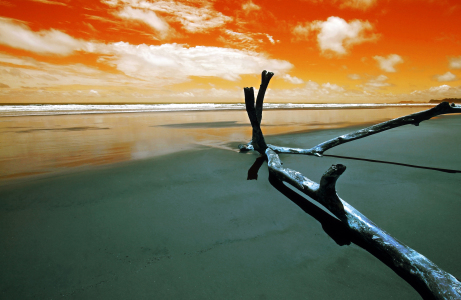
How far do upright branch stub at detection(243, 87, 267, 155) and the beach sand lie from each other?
1.69m

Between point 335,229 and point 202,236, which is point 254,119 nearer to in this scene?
point 335,229

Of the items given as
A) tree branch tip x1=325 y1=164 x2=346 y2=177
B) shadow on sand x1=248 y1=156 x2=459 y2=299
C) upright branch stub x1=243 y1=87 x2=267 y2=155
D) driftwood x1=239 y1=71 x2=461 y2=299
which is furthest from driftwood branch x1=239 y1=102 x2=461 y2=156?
tree branch tip x1=325 y1=164 x2=346 y2=177

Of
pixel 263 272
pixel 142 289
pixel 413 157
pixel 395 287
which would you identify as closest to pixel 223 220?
pixel 263 272

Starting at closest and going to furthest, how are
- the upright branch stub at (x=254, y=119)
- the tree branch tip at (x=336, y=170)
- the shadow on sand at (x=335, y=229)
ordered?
the shadow on sand at (x=335, y=229) → the tree branch tip at (x=336, y=170) → the upright branch stub at (x=254, y=119)

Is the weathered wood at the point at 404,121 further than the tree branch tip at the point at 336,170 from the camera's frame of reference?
Yes

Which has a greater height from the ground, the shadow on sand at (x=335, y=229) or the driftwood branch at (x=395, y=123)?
the driftwood branch at (x=395, y=123)

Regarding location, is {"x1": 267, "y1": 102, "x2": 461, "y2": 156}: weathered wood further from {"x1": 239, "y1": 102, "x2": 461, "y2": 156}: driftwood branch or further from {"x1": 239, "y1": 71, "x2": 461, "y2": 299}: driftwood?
{"x1": 239, "y1": 71, "x2": 461, "y2": 299}: driftwood

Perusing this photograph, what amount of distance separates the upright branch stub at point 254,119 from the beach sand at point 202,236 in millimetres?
1693

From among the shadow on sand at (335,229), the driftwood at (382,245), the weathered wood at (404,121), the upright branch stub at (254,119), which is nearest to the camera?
the driftwood at (382,245)

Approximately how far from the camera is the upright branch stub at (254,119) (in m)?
4.87

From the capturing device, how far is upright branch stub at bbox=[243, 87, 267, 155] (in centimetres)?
487

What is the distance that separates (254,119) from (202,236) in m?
3.61

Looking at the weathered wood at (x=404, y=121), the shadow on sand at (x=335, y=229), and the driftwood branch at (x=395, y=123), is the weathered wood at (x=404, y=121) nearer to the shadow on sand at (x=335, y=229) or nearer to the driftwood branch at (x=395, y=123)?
the driftwood branch at (x=395, y=123)

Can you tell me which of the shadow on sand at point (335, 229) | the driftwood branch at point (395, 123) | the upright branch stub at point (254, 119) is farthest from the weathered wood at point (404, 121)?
the shadow on sand at point (335, 229)
